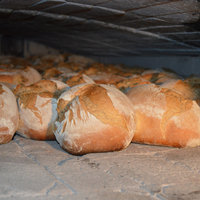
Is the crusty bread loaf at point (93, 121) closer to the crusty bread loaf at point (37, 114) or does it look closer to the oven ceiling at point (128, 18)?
the crusty bread loaf at point (37, 114)

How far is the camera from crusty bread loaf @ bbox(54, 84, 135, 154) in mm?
2609

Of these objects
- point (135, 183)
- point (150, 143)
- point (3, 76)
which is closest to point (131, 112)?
point (150, 143)

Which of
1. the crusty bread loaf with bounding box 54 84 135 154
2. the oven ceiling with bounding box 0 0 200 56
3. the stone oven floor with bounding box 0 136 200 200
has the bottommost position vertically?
the stone oven floor with bounding box 0 136 200 200

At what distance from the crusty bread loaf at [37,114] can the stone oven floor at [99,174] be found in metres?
0.22

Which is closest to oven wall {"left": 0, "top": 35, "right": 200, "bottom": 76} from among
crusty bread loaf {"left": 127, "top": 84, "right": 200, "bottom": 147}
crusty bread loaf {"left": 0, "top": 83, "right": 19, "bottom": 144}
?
crusty bread loaf {"left": 127, "top": 84, "right": 200, "bottom": 147}

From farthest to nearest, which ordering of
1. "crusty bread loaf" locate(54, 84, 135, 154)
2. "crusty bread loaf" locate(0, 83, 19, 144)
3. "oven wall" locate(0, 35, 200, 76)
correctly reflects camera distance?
1. "oven wall" locate(0, 35, 200, 76)
2. "crusty bread loaf" locate(0, 83, 19, 144)
3. "crusty bread loaf" locate(54, 84, 135, 154)

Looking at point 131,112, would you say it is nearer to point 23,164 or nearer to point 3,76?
point 23,164

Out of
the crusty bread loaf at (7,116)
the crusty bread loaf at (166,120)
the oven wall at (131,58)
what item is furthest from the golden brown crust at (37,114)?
the oven wall at (131,58)

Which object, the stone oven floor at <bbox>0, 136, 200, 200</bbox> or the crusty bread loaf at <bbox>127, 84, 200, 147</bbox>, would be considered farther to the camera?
the crusty bread loaf at <bbox>127, 84, 200, 147</bbox>

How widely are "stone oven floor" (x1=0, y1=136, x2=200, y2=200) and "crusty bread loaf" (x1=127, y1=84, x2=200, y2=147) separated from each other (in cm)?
12

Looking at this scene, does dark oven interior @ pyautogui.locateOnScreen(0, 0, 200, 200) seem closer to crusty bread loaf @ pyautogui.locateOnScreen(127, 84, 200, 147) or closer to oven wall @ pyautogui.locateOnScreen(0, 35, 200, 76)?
crusty bread loaf @ pyautogui.locateOnScreen(127, 84, 200, 147)

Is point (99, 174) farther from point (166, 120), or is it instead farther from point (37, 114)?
point (37, 114)

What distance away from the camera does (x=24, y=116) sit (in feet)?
10.3

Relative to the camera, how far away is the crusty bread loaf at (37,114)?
3.08 meters
